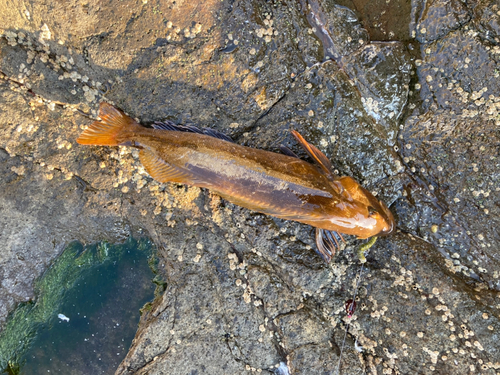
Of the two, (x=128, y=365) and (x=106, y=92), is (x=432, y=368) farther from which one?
(x=106, y=92)

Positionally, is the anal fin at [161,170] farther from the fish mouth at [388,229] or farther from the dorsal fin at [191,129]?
the fish mouth at [388,229]

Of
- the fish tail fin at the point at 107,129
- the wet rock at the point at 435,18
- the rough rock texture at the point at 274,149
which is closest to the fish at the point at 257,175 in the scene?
the fish tail fin at the point at 107,129

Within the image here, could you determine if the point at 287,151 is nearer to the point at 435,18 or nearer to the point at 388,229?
the point at 388,229

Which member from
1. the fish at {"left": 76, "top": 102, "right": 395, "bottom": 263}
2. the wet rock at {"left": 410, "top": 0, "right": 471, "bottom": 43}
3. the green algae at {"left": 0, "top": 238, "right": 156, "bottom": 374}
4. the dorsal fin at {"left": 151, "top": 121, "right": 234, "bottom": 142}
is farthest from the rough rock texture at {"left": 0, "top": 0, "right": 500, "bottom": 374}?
the green algae at {"left": 0, "top": 238, "right": 156, "bottom": 374}

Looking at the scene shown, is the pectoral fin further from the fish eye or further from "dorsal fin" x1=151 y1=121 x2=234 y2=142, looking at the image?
"dorsal fin" x1=151 y1=121 x2=234 y2=142

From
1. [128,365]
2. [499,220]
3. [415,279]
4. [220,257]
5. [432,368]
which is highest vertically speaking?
[499,220]

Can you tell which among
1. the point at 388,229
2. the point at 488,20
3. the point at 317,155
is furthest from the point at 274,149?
the point at 488,20

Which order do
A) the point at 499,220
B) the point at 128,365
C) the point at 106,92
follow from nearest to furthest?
1. the point at 499,220
2. the point at 106,92
3. the point at 128,365

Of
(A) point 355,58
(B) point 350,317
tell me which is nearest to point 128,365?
(B) point 350,317
